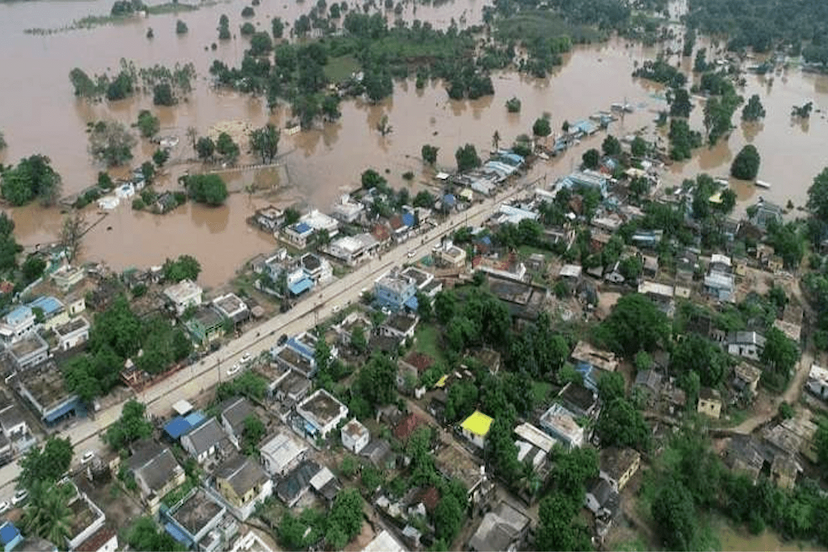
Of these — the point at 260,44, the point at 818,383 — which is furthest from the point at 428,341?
the point at 260,44

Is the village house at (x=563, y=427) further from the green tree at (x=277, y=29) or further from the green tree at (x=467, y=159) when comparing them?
the green tree at (x=277, y=29)

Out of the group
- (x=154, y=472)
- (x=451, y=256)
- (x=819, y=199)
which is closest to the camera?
(x=154, y=472)

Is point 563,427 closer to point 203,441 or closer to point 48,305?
point 203,441

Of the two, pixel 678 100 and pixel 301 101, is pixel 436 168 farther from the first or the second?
pixel 678 100

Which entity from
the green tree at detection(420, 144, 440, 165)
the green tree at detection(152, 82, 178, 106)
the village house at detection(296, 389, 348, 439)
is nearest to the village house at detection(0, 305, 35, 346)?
the village house at detection(296, 389, 348, 439)

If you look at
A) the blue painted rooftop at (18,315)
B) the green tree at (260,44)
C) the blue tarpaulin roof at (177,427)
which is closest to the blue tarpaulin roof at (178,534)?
the blue tarpaulin roof at (177,427)

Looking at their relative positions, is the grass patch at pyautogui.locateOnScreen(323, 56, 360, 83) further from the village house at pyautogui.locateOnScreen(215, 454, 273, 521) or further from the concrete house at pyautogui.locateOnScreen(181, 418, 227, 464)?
the village house at pyautogui.locateOnScreen(215, 454, 273, 521)
